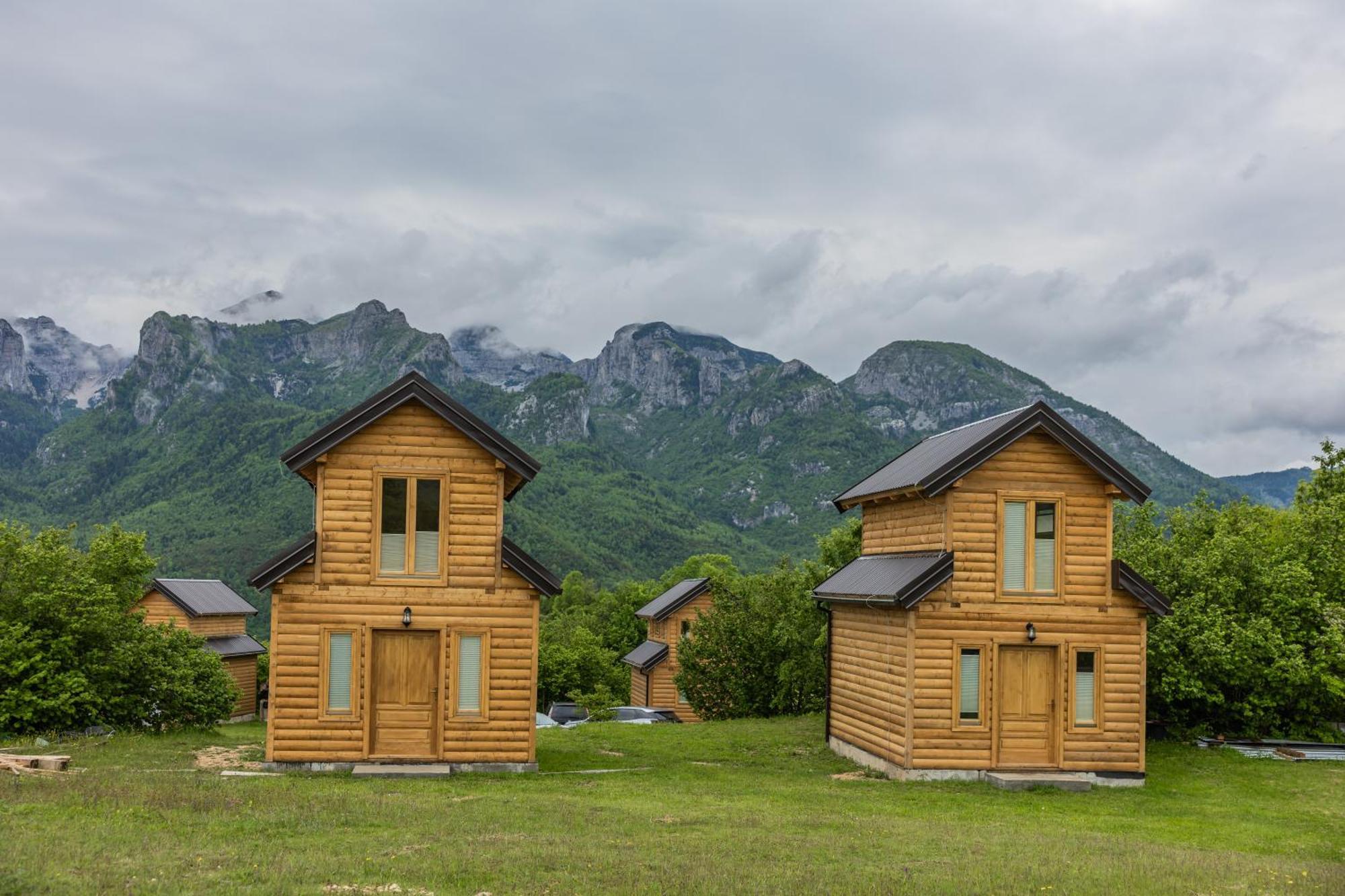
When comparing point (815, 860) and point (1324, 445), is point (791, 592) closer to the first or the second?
point (1324, 445)

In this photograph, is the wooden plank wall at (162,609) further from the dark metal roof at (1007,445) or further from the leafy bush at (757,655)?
the dark metal roof at (1007,445)

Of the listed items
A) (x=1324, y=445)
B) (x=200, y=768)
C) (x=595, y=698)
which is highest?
(x=1324, y=445)

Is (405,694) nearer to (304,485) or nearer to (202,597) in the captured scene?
(202,597)

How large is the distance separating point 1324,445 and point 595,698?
3565 cm

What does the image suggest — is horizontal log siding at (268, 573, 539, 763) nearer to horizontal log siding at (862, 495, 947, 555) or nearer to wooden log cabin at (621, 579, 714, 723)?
horizontal log siding at (862, 495, 947, 555)

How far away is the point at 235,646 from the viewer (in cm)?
5150

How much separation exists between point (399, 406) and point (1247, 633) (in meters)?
20.3

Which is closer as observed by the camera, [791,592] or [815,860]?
[815,860]

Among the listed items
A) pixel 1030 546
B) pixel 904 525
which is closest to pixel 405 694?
pixel 904 525

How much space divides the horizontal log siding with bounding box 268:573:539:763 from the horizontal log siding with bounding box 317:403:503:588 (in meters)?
0.43

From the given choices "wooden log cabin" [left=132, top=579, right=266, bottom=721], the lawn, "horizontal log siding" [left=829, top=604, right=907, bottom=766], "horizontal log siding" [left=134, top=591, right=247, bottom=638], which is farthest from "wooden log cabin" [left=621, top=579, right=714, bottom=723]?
the lawn

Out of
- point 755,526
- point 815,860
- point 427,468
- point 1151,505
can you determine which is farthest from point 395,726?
point 755,526

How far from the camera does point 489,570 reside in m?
20.4

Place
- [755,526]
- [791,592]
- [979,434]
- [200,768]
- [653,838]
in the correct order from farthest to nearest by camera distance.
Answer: [755,526] → [791,592] → [979,434] → [200,768] → [653,838]
